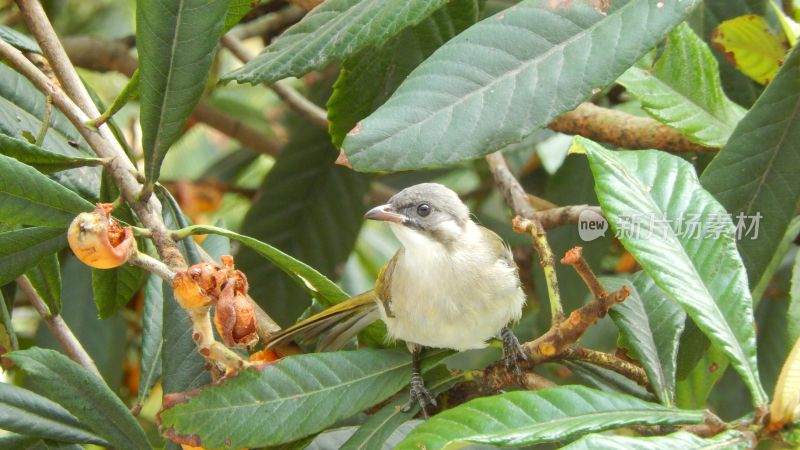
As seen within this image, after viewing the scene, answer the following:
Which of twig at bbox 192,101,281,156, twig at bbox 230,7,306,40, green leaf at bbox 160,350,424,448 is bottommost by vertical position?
green leaf at bbox 160,350,424,448

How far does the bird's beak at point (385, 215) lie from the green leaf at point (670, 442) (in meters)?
1.13

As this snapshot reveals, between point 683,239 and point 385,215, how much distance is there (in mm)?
904

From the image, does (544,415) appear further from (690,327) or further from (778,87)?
(778,87)

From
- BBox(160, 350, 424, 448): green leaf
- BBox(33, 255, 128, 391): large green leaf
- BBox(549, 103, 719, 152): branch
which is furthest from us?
BBox(33, 255, 128, 391): large green leaf

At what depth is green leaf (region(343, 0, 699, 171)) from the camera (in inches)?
59.1

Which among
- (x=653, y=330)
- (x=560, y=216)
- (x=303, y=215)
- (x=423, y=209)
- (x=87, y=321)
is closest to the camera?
(x=653, y=330)

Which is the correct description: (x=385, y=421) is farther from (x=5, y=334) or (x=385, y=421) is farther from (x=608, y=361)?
(x=5, y=334)

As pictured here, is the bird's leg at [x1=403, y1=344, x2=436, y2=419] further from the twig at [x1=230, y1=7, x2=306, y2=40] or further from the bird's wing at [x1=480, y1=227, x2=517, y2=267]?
the twig at [x1=230, y1=7, x2=306, y2=40]

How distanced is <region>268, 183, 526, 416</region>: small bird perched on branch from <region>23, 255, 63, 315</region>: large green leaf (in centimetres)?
51

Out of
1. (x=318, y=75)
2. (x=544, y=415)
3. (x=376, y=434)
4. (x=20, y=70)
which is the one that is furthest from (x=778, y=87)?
(x=318, y=75)

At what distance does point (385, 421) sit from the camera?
170 centimetres

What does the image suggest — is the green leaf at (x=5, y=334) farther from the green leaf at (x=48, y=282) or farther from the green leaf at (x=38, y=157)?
the green leaf at (x=38, y=157)

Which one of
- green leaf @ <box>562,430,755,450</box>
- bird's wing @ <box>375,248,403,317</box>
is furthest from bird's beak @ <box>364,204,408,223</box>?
green leaf @ <box>562,430,755,450</box>

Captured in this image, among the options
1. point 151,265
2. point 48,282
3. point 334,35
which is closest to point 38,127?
point 48,282
